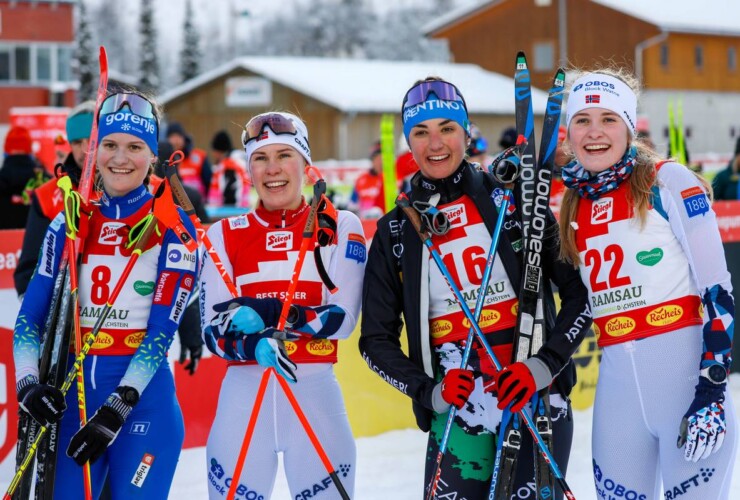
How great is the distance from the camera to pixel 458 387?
3.11 meters

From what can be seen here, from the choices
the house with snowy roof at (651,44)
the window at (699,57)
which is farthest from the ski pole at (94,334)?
the window at (699,57)

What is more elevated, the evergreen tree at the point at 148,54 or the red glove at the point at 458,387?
the evergreen tree at the point at 148,54

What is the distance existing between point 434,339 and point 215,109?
131ft

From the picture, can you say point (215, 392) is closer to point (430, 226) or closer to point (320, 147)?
point (430, 226)

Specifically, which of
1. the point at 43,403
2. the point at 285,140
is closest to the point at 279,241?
the point at 285,140

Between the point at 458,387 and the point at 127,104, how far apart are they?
1.65 meters

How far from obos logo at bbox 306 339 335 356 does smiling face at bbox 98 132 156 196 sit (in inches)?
35.5

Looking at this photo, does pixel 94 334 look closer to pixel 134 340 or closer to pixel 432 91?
pixel 134 340

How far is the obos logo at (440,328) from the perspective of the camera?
11.1 ft

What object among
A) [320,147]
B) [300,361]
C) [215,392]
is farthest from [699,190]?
[320,147]

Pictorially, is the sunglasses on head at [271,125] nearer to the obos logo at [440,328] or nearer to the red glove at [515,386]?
the obos logo at [440,328]

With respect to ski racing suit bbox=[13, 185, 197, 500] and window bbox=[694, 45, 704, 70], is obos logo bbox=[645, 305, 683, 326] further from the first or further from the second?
window bbox=[694, 45, 704, 70]

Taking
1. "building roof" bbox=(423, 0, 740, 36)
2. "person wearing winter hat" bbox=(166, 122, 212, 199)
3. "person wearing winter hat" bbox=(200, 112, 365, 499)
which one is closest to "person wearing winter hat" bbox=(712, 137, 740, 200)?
"person wearing winter hat" bbox=(166, 122, 212, 199)

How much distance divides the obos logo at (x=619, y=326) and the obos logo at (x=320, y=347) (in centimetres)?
99
